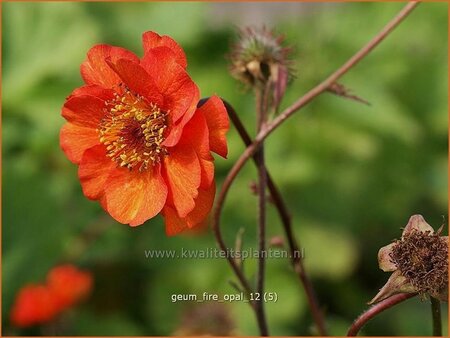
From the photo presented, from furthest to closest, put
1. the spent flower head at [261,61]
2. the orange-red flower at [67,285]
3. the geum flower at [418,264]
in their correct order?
the orange-red flower at [67,285]
the spent flower head at [261,61]
the geum flower at [418,264]

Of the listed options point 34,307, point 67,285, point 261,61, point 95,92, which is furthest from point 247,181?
point 95,92

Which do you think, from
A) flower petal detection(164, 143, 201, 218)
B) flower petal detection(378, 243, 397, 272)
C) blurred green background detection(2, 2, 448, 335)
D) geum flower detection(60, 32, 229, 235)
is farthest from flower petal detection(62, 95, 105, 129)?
blurred green background detection(2, 2, 448, 335)

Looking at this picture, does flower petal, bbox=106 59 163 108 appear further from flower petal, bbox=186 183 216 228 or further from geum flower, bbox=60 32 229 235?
flower petal, bbox=186 183 216 228

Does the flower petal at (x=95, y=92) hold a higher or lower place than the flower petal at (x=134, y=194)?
higher

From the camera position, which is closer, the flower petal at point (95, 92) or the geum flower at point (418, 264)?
the geum flower at point (418, 264)

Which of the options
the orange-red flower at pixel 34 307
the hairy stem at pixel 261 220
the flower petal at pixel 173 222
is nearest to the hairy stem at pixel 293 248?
the hairy stem at pixel 261 220

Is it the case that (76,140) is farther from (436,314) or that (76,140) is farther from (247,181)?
(247,181)

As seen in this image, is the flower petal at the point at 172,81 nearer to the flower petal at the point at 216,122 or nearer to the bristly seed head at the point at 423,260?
the flower petal at the point at 216,122

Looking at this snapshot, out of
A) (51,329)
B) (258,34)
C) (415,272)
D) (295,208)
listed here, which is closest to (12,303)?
(51,329)
